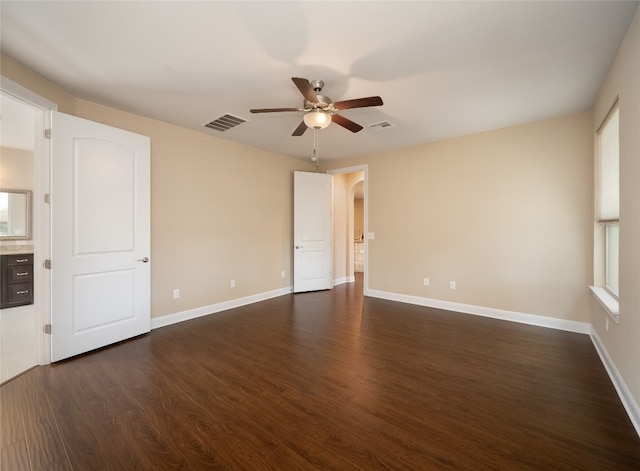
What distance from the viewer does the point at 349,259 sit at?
6969mm

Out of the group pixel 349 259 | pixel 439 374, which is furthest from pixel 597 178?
pixel 349 259

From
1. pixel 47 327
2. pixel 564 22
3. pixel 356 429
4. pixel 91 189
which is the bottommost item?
pixel 356 429

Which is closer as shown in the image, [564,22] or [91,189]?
[564,22]

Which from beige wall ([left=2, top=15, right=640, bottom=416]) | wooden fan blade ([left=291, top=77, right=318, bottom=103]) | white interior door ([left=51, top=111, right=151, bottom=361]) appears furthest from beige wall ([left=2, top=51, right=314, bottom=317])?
wooden fan blade ([left=291, top=77, right=318, bottom=103])

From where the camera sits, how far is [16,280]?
14.9 feet

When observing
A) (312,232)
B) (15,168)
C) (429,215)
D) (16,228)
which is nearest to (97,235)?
(16,228)

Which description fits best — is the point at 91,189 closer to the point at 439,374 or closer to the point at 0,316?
the point at 0,316

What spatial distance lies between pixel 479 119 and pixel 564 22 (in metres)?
1.78

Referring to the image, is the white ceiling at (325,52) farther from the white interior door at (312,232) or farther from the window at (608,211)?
the white interior door at (312,232)

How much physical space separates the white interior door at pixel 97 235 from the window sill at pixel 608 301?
4.68m

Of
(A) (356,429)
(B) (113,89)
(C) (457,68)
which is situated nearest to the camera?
(A) (356,429)

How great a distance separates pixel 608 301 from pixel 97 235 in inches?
200

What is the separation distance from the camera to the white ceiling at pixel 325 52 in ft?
5.93

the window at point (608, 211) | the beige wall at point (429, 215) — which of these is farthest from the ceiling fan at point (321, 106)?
the window at point (608, 211)
